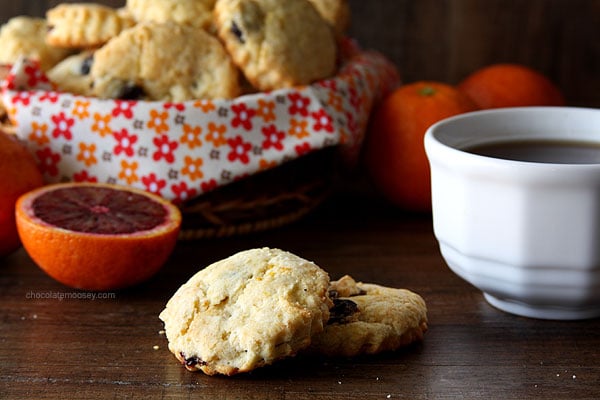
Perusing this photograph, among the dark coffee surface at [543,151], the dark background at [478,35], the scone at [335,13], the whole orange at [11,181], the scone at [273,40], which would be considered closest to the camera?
the dark coffee surface at [543,151]

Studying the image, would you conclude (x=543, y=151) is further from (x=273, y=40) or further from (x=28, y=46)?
(x=28, y=46)

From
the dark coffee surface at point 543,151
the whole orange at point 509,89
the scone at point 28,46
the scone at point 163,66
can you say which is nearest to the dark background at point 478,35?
the whole orange at point 509,89

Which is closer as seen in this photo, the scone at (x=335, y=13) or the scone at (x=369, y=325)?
the scone at (x=369, y=325)

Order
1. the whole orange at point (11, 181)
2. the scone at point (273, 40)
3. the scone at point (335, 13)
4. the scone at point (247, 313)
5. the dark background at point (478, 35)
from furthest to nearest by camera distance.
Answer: the dark background at point (478, 35) → the scone at point (335, 13) → the scone at point (273, 40) → the whole orange at point (11, 181) → the scone at point (247, 313)

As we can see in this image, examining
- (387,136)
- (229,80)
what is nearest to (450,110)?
(387,136)

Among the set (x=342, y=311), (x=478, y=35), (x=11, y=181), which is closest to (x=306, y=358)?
(x=342, y=311)

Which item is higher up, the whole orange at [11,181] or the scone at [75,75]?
the scone at [75,75]

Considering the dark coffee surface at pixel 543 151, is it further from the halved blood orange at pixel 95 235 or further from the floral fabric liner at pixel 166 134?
the halved blood orange at pixel 95 235
